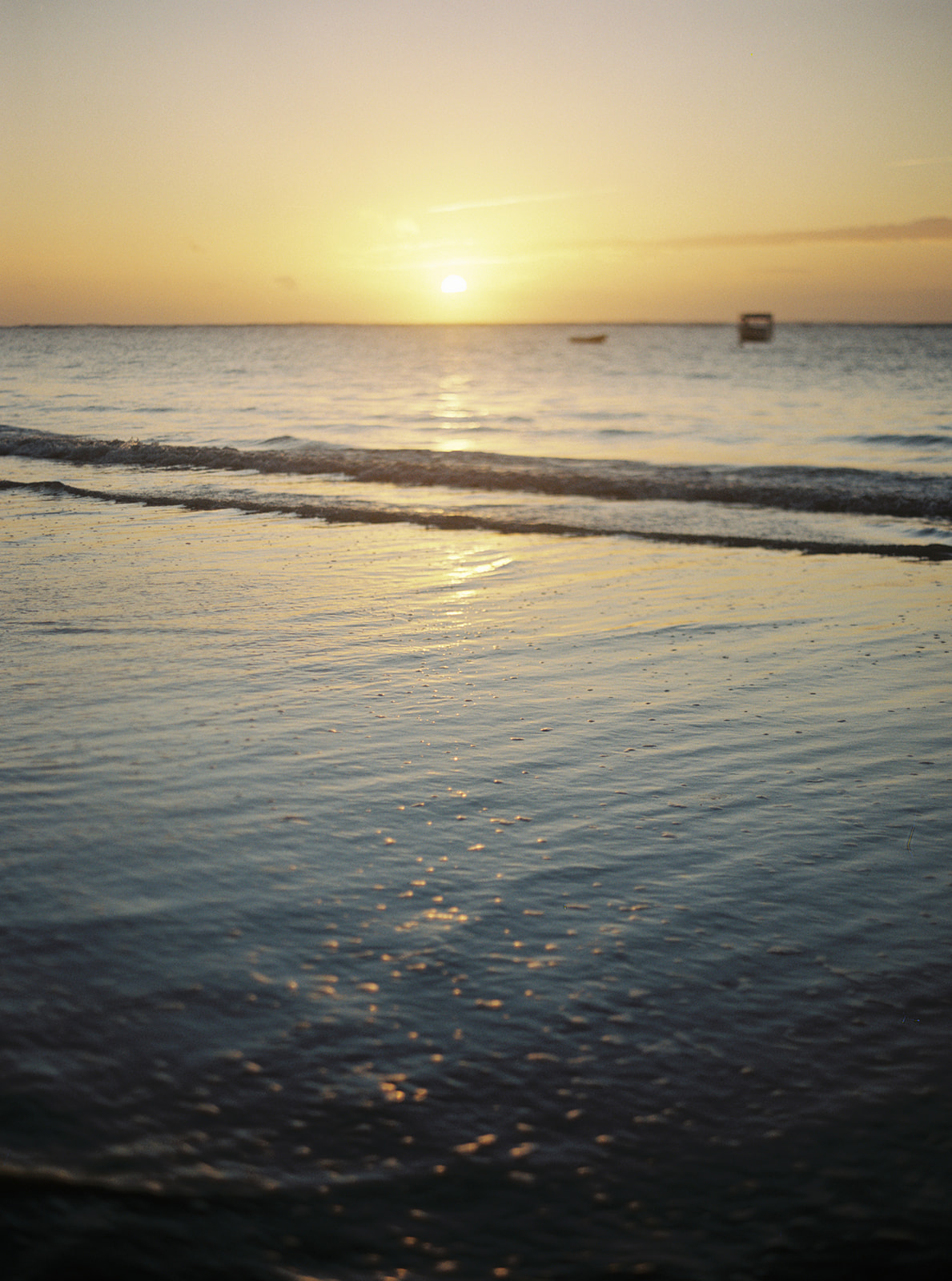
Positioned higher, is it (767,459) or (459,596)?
(767,459)

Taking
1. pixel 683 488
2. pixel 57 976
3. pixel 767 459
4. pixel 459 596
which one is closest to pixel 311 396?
pixel 767 459

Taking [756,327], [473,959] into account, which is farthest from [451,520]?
[756,327]

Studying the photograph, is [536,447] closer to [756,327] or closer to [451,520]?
[451,520]

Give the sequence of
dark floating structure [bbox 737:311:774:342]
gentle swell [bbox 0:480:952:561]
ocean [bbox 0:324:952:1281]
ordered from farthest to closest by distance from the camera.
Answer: dark floating structure [bbox 737:311:774:342]
gentle swell [bbox 0:480:952:561]
ocean [bbox 0:324:952:1281]

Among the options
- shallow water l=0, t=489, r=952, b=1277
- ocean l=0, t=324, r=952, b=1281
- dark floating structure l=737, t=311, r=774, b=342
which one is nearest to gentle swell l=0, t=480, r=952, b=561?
ocean l=0, t=324, r=952, b=1281

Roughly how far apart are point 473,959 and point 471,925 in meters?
0.24

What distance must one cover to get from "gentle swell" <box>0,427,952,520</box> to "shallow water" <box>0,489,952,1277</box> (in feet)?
37.4

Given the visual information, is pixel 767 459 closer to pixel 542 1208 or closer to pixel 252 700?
pixel 252 700

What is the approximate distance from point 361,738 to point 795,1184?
3.64 m

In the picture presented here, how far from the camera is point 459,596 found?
10.2 meters

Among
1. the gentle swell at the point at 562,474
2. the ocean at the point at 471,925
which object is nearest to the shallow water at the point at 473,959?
the ocean at the point at 471,925

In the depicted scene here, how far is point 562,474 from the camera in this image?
21.7m

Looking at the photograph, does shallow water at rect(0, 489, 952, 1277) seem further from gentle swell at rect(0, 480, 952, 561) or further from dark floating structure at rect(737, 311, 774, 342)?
dark floating structure at rect(737, 311, 774, 342)

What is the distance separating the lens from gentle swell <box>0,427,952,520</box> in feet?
61.2
